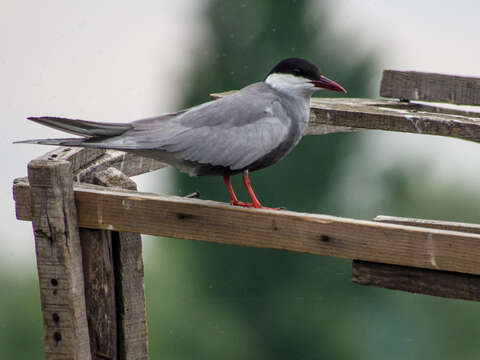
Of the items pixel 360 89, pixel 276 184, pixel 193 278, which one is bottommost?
pixel 193 278

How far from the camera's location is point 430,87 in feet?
14.9

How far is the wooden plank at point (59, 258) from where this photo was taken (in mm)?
3324

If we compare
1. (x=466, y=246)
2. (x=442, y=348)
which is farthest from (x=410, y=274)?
(x=442, y=348)

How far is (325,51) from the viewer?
14.9 m

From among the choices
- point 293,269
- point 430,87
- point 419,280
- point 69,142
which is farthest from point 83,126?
point 293,269

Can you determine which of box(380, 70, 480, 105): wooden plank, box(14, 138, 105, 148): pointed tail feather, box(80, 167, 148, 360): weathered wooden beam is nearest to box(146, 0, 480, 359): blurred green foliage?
box(380, 70, 480, 105): wooden plank

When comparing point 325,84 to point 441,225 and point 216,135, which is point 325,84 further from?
point 441,225

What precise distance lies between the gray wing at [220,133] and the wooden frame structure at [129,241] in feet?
0.64

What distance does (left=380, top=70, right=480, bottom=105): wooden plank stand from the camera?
441 centimetres

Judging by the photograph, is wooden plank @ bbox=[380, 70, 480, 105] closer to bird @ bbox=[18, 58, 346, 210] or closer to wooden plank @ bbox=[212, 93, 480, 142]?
wooden plank @ bbox=[212, 93, 480, 142]

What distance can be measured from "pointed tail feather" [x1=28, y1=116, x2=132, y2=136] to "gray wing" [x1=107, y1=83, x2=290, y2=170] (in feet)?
0.13

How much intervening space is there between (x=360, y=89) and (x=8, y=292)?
6.59 m

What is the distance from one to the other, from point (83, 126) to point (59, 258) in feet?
1.68

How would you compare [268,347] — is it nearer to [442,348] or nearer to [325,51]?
[442,348]
